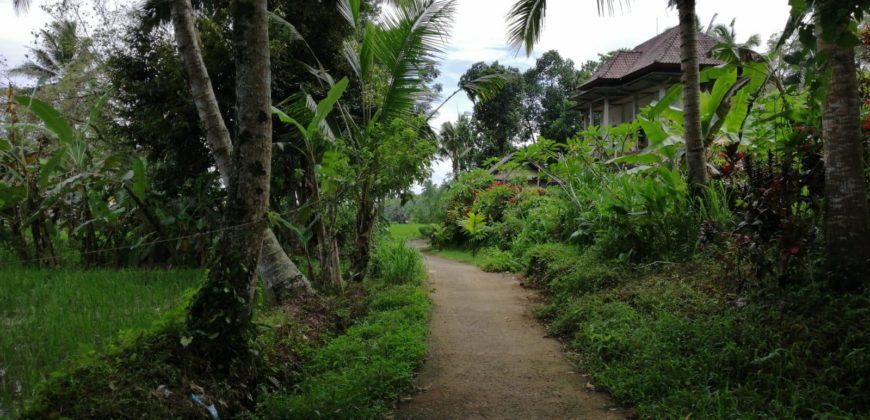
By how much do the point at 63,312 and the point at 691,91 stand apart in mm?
6599

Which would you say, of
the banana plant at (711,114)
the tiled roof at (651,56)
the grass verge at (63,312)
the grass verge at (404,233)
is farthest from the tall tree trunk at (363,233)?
the tiled roof at (651,56)

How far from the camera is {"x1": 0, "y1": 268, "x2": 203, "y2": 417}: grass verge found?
3172 millimetres

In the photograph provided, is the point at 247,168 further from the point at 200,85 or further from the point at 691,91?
the point at 691,91

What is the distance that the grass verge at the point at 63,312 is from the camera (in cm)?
317

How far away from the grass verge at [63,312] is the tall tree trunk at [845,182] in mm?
4828

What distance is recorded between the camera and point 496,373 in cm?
406

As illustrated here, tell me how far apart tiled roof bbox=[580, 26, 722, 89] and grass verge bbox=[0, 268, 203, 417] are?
53.3ft

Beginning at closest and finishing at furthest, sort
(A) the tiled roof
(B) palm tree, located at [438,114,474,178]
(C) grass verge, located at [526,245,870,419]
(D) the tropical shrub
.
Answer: (C) grass verge, located at [526,245,870,419], (D) the tropical shrub, (A) the tiled roof, (B) palm tree, located at [438,114,474,178]

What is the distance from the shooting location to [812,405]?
2.70 meters

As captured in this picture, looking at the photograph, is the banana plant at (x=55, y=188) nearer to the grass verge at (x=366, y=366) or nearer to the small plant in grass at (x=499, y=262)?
the grass verge at (x=366, y=366)

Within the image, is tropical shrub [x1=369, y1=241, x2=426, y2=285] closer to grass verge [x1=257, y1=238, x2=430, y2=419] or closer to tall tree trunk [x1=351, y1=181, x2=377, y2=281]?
tall tree trunk [x1=351, y1=181, x2=377, y2=281]

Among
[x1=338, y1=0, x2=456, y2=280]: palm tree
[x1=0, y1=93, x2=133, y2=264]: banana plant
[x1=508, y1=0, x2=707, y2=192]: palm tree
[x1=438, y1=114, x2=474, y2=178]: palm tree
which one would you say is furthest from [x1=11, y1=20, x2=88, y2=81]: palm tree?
[x1=438, y1=114, x2=474, y2=178]: palm tree

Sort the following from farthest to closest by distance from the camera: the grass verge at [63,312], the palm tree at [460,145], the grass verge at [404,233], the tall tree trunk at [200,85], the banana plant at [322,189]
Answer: the palm tree at [460,145]
the grass verge at [404,233]
the banana plant at [322,189]
the tall tree trunk at [200,85]
the grass verge at [63,312]

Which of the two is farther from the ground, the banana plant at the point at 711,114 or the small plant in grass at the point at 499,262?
the banana plant at the point at 711,114
